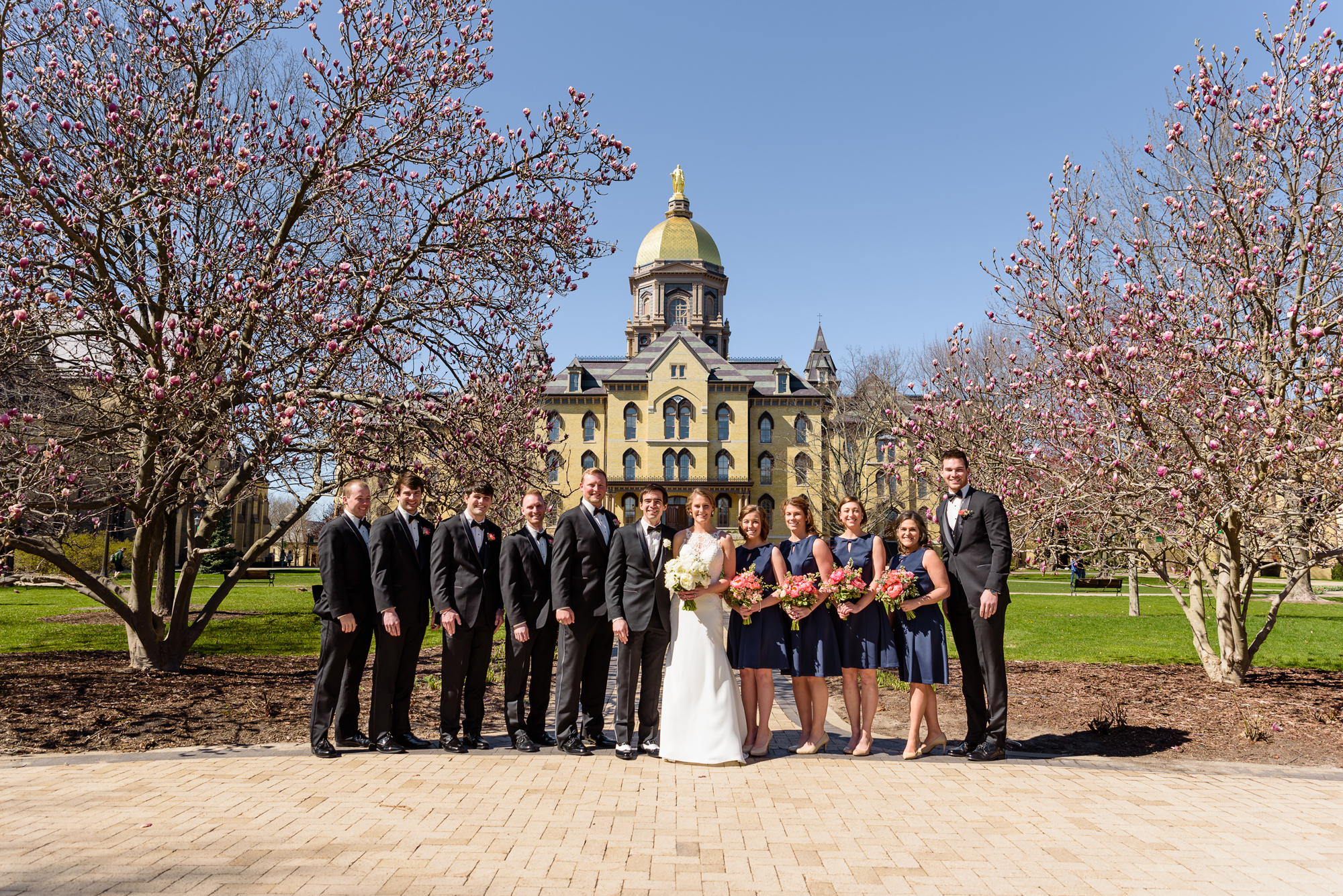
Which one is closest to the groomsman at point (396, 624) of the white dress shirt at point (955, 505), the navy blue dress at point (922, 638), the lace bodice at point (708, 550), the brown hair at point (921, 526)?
the lace bodice at point (708, 550)

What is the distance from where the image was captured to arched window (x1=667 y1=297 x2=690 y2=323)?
241 ft

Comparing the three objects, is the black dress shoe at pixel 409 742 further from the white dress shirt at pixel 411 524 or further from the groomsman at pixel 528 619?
the white dress shirt at pixel 411 524

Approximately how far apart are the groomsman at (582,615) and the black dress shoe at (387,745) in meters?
1.28

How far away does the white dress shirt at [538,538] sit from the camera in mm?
7508

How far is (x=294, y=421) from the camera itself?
837cm

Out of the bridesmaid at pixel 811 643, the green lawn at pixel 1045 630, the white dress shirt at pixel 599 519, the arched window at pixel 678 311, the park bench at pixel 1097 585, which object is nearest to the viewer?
the bridesmaid at pixel 811 643

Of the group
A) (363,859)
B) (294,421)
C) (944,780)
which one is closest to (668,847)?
(363,859)

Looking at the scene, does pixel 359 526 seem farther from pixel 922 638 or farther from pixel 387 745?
pixel 922 638

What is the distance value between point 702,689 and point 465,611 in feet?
6.71

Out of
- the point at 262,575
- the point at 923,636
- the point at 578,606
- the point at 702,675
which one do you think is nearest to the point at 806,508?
the point at 923,636

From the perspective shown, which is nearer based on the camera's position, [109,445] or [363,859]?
[363,859]

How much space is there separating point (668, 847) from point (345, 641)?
349cm

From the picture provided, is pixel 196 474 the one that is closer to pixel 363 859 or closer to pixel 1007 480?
pixel 363 859

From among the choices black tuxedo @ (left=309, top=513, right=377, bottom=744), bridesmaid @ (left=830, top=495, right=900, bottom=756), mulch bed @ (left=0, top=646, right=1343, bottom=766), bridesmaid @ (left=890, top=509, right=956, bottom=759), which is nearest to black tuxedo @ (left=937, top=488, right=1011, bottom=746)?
bridesmaid @ (left=890, top=509, right=956, bottom=759)
